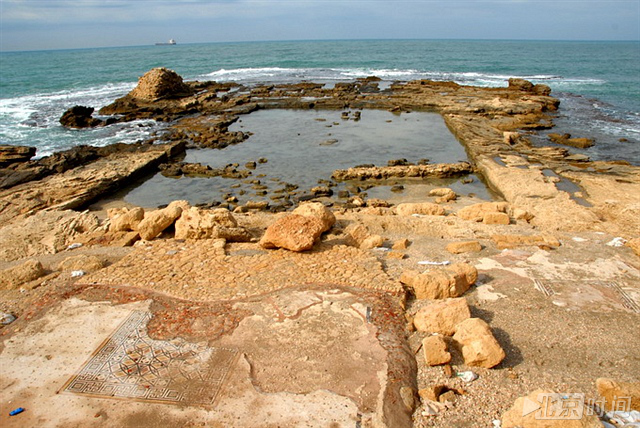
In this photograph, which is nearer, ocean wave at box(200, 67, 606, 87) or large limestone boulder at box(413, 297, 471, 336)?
large limestone boulder at box(413, 297, 471, 336)

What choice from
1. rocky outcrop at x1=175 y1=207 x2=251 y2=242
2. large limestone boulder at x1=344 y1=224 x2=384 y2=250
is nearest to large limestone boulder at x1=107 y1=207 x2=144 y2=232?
rocky outcrop at x1=175 y1=207 x2=251 y2=242

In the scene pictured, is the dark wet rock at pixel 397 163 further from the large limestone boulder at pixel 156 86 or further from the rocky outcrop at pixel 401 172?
the large limestone boulder at pixel 156 86

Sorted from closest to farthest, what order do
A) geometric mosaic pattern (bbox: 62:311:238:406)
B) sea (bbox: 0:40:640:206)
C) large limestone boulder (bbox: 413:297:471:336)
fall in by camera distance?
geometric mosaic pattern (bbox: 62:311:238:406) → large limestone boulder (bbox: 413:297:471:336) → sea (bbox: 0:40:640:206)

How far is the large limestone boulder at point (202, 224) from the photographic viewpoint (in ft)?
30.3

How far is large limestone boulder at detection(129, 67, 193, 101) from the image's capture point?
104 ft

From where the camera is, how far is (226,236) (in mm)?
9328

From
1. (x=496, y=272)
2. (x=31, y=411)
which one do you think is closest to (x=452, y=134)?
(x=496, y=272)

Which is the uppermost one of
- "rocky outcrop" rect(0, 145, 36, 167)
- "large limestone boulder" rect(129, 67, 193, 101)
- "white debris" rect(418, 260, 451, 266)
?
"large limestone boulder" rect(129, 67, 193, 101)

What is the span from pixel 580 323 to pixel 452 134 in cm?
1760

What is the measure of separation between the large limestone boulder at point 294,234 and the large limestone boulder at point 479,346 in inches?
135

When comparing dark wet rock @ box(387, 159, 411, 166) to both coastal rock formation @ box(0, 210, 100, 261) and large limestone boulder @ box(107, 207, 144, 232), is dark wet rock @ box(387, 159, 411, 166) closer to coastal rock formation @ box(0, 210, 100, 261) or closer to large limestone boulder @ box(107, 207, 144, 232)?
large limestone boulder @ box(107, 207, 144, 232)

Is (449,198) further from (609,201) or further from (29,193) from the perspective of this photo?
(29,193)

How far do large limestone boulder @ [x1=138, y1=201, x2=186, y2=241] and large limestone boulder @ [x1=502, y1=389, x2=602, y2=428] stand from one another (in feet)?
26.5

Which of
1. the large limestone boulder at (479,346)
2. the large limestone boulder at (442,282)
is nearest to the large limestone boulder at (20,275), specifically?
the large limestone boulder at (442,282)
